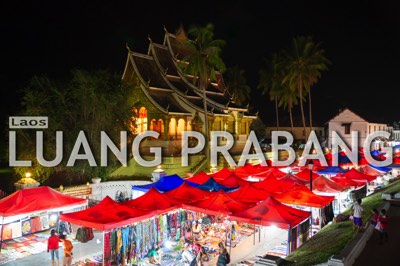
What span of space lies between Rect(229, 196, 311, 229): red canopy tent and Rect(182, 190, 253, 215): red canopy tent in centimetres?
61

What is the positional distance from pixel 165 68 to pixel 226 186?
70.1 feet

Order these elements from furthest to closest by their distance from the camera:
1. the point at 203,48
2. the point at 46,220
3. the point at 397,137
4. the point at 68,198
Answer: the point at 397,137 < the point at 203,48 < the point at 46,220 < the point at 68,198

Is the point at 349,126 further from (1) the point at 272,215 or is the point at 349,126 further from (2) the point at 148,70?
(1) the point at 272,215

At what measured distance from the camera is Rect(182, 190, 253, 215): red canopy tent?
1379 cm

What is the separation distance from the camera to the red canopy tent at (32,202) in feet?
43.5

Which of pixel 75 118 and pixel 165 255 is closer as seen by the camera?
pixel 165 255

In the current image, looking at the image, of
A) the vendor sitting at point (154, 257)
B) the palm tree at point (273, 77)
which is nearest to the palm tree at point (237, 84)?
the palm tree at point (273, 77)

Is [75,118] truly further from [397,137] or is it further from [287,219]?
[397,137]

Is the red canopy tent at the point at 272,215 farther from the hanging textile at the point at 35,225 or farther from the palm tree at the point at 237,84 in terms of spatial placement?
the palm tree at the point at 237,84

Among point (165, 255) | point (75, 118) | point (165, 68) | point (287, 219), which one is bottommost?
point (165, 255)

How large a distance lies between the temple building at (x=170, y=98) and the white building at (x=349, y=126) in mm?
23335

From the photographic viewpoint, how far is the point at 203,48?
33.3 meters

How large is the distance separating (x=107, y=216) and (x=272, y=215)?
5663 mm

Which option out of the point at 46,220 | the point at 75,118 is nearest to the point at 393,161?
the point at 75,118
